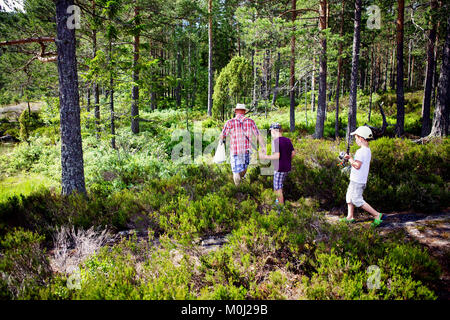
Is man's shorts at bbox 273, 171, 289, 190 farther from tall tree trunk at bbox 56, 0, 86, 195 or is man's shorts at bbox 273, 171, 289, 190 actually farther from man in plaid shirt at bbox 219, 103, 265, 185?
tall tree trunk at bbox 56, 0, 86, 195

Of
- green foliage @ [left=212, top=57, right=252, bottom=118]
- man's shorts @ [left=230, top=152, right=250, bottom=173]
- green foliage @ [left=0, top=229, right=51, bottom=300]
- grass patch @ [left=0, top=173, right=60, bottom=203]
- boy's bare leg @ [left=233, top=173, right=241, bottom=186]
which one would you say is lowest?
grass patch @ [left=0, top=173, right=60, bottom=203]

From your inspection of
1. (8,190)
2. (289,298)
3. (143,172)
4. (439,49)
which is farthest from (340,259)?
(439,49)

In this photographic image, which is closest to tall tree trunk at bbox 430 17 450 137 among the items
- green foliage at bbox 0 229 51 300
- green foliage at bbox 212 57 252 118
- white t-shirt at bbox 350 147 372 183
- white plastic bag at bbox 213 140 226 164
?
white t-shirt at bbox 350 147 372 183

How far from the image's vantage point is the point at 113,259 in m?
3.25

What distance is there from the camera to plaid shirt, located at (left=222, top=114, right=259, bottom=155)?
17.6 feet

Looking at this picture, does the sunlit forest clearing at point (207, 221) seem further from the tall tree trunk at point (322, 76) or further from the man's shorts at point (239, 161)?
the tall tree trunk at point (322, 76)

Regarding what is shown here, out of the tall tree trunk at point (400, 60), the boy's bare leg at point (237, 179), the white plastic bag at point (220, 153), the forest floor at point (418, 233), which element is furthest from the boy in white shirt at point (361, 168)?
the tall tree trunk at point (400, 60)

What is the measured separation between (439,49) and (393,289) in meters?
25.9


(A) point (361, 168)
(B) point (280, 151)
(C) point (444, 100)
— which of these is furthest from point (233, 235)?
(C) point (444, 100)

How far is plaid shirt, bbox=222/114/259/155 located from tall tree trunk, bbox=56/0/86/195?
350cm

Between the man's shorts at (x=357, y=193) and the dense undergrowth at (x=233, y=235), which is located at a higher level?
the man's shorts at (x=357, y=193)

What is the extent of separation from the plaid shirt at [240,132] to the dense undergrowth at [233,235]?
0.90 m

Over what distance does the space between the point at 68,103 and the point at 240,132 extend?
387cm

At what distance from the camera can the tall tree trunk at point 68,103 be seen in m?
5.00
